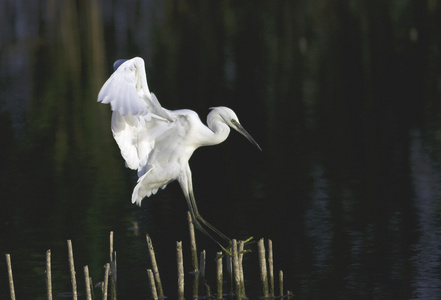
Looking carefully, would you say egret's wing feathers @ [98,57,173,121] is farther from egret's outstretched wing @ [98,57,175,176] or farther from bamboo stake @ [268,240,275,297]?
bamboo stake @ [268,240,275,297]

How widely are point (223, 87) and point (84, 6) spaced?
1246 cm

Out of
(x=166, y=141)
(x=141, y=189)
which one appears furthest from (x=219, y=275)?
(x=166, y=141)

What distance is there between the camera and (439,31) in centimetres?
2095

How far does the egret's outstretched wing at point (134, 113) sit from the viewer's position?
622 centimetres

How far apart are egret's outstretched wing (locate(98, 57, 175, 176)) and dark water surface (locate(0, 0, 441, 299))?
1.21 meters

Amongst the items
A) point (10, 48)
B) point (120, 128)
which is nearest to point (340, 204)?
point (120, 128)

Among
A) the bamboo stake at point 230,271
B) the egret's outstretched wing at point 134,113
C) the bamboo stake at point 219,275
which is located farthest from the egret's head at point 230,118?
the bamboo stake at point 219,275

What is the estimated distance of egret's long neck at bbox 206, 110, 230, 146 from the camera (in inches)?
282

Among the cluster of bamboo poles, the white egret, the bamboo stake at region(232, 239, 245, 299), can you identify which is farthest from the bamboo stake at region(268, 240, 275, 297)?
the white egret

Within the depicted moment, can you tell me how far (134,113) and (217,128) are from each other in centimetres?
115

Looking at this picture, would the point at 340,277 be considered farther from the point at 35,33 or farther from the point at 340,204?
the point at 35,33

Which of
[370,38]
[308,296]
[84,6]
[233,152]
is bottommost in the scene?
[308,296]

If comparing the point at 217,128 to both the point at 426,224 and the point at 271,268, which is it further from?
the point at 426,224

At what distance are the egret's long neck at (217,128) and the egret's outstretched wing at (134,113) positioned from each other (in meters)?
0.33
